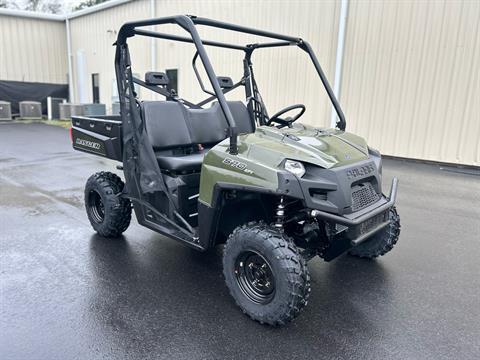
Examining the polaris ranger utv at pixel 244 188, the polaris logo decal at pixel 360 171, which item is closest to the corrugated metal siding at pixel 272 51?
the polaris ranger utv at pixel 244 188

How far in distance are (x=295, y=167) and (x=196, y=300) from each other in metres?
1.23

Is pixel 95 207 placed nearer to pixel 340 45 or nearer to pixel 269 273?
pixel 269 273

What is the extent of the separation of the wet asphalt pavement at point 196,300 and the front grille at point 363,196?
0.77 metres

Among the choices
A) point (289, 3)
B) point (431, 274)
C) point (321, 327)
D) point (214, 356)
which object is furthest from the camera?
point (289, 3)

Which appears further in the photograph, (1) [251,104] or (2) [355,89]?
(2) [355,89]

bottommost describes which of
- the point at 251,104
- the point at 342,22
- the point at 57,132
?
the point at 57,132

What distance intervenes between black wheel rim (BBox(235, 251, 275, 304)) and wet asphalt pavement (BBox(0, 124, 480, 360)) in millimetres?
174

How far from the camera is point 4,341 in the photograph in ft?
7.50

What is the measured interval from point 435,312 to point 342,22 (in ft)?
25.2

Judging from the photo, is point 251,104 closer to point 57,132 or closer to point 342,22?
point 342,22

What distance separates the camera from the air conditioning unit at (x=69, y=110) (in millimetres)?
16500

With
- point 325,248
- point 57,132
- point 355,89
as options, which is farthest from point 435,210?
point 57,132

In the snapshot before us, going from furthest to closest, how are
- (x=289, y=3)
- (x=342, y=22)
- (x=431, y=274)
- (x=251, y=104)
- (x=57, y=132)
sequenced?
(x=57, y=132) → (x=289, y=3) → (x=342, y=22) → (x=251, y=104) → (x=431, y=274)

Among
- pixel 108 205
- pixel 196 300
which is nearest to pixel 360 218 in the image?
pixel 196 300
